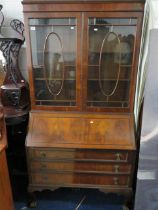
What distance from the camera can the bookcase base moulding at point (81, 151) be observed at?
163 centimetres

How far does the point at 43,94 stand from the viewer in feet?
5.73

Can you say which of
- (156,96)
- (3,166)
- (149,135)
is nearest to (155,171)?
(149,135)

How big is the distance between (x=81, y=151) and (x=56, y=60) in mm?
783

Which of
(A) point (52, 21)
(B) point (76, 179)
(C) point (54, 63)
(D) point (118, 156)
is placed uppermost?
(A) point (52, 21)

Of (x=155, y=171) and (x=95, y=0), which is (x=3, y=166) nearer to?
(x=155, y=171)

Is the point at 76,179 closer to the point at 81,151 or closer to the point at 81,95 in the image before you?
the point at 81,151

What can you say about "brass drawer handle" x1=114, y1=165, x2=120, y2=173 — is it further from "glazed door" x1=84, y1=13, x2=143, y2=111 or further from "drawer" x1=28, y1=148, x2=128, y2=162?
"glazed door" x1=84, y1=13, x2=143, y2=111

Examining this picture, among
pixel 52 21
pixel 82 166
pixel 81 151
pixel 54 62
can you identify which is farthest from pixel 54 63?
pixel 82 166

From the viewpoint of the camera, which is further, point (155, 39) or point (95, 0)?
point (95, 0)

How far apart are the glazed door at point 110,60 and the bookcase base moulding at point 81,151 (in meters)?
0.15

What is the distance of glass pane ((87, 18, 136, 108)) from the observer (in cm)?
154

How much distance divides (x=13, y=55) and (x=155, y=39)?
1232 millimetres

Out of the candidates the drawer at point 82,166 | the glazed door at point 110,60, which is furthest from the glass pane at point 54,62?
the drawer at point 82,166

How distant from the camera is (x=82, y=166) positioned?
170cm
